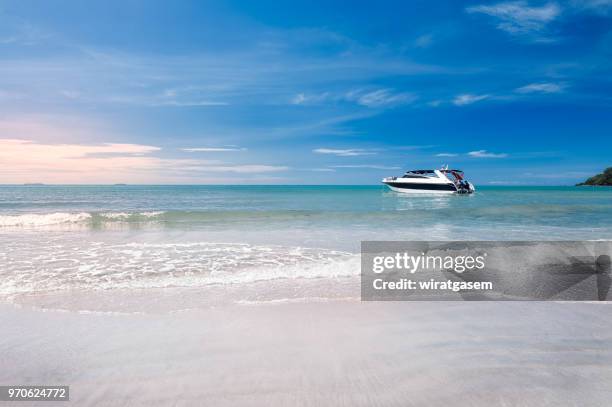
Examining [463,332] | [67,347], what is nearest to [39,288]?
[67,347]

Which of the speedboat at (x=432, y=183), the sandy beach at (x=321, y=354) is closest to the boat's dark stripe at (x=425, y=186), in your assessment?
the speedboat at (x=432, y=183)

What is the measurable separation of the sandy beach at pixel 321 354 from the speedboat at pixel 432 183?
5014 centimetres

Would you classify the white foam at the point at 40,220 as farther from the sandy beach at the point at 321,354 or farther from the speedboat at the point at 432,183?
the speedboat at the point at 432,183

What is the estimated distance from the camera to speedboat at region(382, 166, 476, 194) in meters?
52.5

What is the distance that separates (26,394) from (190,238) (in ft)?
32.7

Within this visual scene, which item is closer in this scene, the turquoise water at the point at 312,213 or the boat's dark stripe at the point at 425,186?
the turquoise water at the point at 312,213

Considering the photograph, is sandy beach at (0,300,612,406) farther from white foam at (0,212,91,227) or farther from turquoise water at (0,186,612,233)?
white foam at (0,212,91,227)

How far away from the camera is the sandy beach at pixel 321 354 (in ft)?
9.47

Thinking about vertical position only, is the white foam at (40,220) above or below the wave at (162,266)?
above

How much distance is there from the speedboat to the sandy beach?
165 ft

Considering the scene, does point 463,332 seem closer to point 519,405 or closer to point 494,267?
point 519,405

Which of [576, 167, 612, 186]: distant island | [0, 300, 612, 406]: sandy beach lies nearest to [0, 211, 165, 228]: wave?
[0, 300, 612, 406]: sandy beach

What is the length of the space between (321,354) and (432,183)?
5317 cm

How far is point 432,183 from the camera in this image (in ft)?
175
